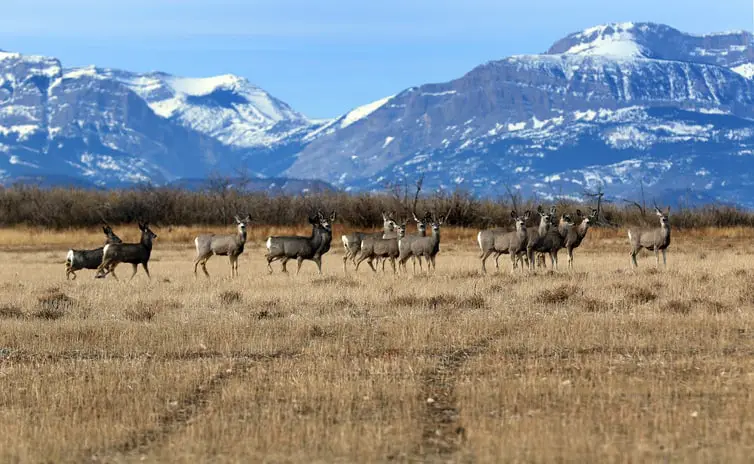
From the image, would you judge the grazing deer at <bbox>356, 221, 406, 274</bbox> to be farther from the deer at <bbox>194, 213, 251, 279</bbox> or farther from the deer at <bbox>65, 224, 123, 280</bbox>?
the deer at <bbox>65, 224, 123, 280</bbox>

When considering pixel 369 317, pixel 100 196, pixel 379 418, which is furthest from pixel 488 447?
pixel 100 196

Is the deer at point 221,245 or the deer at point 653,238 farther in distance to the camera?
the deer at point 653,238

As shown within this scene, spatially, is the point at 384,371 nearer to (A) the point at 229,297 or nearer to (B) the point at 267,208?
(A) the point at 229,297

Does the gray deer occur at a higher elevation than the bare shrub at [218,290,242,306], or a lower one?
higher

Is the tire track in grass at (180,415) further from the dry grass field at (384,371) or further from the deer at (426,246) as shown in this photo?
the deer at (426,246)

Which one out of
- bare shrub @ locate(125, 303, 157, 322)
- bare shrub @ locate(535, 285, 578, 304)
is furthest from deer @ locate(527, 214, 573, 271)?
bare shrub @ locate(125, 303, 157, 322)

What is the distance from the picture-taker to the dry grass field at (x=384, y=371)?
10.8 m

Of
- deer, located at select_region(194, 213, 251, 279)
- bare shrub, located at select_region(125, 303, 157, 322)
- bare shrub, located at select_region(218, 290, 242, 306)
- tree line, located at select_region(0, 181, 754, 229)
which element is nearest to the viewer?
bare shrub, located at select_region(125, 303, 157, 322)

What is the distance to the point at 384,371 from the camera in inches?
561

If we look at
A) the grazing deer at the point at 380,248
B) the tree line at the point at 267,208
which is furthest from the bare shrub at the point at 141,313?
the tree line at the point at 267,208

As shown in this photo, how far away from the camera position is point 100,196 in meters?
70.1

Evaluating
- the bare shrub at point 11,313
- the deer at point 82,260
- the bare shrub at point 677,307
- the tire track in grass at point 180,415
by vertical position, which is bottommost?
the tire track in grass at point 180,415

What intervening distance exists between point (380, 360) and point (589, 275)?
13247 mm

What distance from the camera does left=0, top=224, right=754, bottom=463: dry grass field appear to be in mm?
10758
